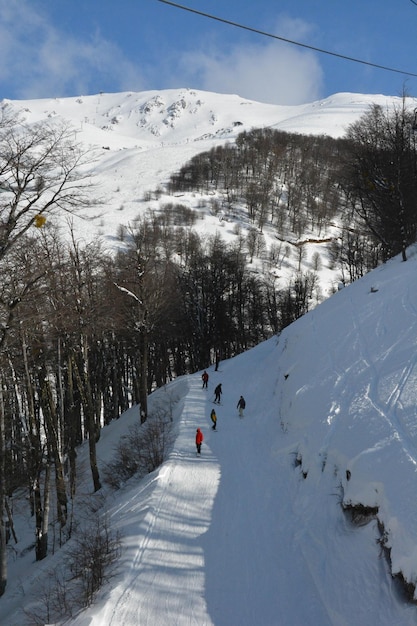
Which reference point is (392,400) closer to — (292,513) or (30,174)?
(292,513)

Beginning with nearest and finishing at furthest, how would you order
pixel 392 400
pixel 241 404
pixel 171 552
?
1. pixel 171 552
2. pixel 392 400
3. pixel 241 404

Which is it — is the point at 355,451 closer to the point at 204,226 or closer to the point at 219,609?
the point at 219,609

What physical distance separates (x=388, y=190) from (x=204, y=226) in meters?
41.5

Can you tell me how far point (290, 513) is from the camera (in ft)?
30.4

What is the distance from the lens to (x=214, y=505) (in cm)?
977

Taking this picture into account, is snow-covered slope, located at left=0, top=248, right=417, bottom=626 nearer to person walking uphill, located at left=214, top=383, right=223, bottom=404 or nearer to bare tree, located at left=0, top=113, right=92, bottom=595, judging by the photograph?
person walking uphill, located at left=214, top=383, right=223, bottom=404

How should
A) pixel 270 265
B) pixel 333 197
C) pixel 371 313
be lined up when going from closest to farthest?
pixel 371 313 → pixel 270 265 → pixel 333 197

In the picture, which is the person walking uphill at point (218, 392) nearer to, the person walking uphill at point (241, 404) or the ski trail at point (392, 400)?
the person walking uphill at point (241, 404)

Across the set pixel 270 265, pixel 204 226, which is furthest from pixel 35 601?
pixel 204 226

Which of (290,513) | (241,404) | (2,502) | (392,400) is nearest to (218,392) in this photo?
(241,404)

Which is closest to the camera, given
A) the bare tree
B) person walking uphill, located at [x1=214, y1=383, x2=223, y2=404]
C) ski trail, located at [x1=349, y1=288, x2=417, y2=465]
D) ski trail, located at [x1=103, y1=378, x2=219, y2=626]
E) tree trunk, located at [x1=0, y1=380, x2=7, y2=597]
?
ski trail, located at [x1=103, y1=378, x2=219, y2=626]

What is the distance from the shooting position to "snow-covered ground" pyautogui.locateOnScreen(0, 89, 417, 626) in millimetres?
6277

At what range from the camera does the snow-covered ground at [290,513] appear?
6.28 m

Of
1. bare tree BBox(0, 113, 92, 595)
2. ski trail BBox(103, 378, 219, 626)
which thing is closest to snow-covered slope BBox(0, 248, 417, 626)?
ski trail BBox(103, 378, 219, 626)
